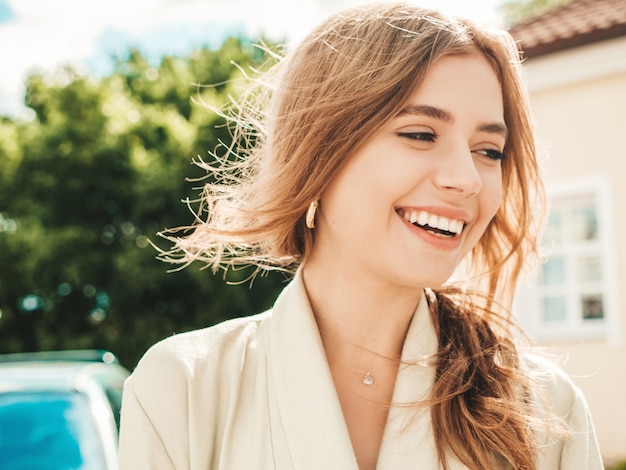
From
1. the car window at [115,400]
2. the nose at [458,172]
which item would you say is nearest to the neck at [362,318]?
the nose at [458,172]

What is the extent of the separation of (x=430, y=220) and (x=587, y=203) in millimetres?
8044

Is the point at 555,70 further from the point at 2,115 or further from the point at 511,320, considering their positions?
the point at 2,115

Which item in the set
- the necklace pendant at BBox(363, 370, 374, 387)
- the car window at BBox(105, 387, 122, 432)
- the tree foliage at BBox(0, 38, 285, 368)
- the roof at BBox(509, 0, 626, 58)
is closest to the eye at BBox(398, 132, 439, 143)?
the necklace pendant at BBox(363, 370, 374, 387)

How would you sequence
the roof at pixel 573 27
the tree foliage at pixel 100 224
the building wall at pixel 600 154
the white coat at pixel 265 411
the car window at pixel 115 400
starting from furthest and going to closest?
the tree foliage at pixel 100 224, the building wall at pixel 600 154, the roof at pixel 573 27, the car window at pixel 115 400, the white coat at pixel 265 411

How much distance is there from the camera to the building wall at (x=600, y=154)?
351 inches

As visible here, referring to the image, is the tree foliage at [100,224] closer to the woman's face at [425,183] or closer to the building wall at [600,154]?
the building wall at [600,154]

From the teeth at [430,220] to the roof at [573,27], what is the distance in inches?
267

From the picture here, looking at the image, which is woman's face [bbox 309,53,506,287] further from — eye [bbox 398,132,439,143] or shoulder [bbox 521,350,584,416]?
shoulder [bbox 521,350,584,416]

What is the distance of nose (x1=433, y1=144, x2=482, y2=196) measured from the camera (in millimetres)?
1897

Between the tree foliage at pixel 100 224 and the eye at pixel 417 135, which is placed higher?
the eye at pixel 417 135

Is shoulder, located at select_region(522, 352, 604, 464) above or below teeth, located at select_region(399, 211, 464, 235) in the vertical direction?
below

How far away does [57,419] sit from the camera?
344cm

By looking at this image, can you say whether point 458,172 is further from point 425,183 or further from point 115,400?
point 115,400

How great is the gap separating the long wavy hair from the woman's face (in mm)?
48
